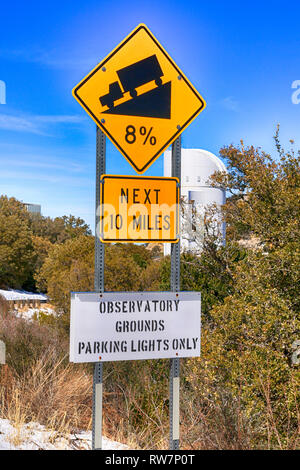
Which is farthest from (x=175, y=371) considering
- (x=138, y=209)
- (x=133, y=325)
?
(x=138, y=209)

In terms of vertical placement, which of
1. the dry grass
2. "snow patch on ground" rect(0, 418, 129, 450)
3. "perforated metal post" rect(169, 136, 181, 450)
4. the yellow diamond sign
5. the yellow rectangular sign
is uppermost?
the yellow diamond sign

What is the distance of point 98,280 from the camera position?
4172 millimetres

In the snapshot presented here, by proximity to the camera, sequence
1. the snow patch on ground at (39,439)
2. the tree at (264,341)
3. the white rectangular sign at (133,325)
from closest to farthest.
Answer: the white rectangular sign at (133,325)
the snow patch on ground at (39,439)
the tree at (264,341)

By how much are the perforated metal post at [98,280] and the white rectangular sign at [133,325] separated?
0.43ft

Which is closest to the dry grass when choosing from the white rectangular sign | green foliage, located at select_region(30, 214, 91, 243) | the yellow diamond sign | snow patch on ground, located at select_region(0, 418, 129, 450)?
snow patch on ground, located at select_region(0, 418, 129, 450)

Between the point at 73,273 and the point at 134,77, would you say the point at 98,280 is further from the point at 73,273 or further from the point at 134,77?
the point at 73,273

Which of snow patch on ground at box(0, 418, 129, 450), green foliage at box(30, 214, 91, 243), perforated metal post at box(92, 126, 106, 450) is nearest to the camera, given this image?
perforated metal post at box(92, 126, 106, 450)

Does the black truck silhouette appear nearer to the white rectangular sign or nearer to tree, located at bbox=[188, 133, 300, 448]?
the white rectangular sign

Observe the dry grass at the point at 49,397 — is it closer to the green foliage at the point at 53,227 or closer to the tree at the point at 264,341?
the tree at the point at 264,341

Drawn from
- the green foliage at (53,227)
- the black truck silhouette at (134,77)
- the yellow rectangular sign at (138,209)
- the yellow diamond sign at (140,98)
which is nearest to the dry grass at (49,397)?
the yellow rectangular sign at (138,209)

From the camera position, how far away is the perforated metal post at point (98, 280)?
4141 millimetres

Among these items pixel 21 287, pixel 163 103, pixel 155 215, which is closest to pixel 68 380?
pixel 155 215

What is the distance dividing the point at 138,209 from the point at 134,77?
1.15 meters

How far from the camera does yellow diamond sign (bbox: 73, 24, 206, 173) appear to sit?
4.22 metres
